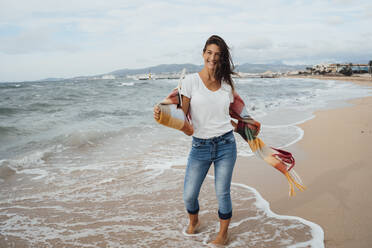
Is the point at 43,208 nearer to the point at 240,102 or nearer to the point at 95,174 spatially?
the point at 95,174

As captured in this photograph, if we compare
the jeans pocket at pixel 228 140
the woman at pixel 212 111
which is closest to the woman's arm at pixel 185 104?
the woman at pixel 212 111

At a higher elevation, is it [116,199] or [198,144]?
[198,144]

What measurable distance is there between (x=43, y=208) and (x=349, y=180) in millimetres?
4369

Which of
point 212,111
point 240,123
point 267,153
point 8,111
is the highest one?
point 212,111

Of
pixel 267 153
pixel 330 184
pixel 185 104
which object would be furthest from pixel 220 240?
pixel 330 184

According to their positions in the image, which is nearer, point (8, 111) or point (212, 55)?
point (212, 55)

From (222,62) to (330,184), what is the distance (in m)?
2.75

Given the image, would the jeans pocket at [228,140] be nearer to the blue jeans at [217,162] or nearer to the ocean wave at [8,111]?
the blue jeans at [217,162]

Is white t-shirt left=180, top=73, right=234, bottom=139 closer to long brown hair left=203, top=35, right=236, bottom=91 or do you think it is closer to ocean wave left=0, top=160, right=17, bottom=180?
long brown hair left=203, top=35, right=236, bottom=91

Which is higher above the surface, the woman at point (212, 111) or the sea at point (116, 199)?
the woman at point (212, 111)

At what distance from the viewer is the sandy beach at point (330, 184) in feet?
10.1

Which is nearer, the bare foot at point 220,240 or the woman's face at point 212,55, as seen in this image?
the woman's face at point 212,55

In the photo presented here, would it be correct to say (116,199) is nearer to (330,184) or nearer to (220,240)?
(220,240)

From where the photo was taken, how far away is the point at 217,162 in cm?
267
